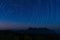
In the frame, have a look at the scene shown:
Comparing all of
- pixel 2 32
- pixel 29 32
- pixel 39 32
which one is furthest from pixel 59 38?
pixel 2 32

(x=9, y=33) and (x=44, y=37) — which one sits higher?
(x=9, y=33)

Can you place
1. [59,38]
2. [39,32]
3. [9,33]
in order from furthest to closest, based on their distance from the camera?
[39,32]
[9,33]
[59,38]

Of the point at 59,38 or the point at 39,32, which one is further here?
the point at 39,32

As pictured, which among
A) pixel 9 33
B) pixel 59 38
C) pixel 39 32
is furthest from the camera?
pixel 39 32

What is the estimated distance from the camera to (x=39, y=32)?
3.31m

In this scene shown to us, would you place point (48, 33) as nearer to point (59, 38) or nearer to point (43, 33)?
point (43, 33)

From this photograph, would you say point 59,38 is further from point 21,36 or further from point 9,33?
point 9,33

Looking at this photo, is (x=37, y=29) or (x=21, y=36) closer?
(x=21, y=36)

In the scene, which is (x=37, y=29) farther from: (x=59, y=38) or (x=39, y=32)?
(x=59, y=38)

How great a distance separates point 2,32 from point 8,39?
0.35m

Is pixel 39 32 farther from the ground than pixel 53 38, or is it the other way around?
pixel 39 32

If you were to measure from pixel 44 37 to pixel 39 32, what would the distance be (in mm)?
361

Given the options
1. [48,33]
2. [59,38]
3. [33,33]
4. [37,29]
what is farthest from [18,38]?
[59,38]

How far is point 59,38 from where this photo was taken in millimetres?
2893
